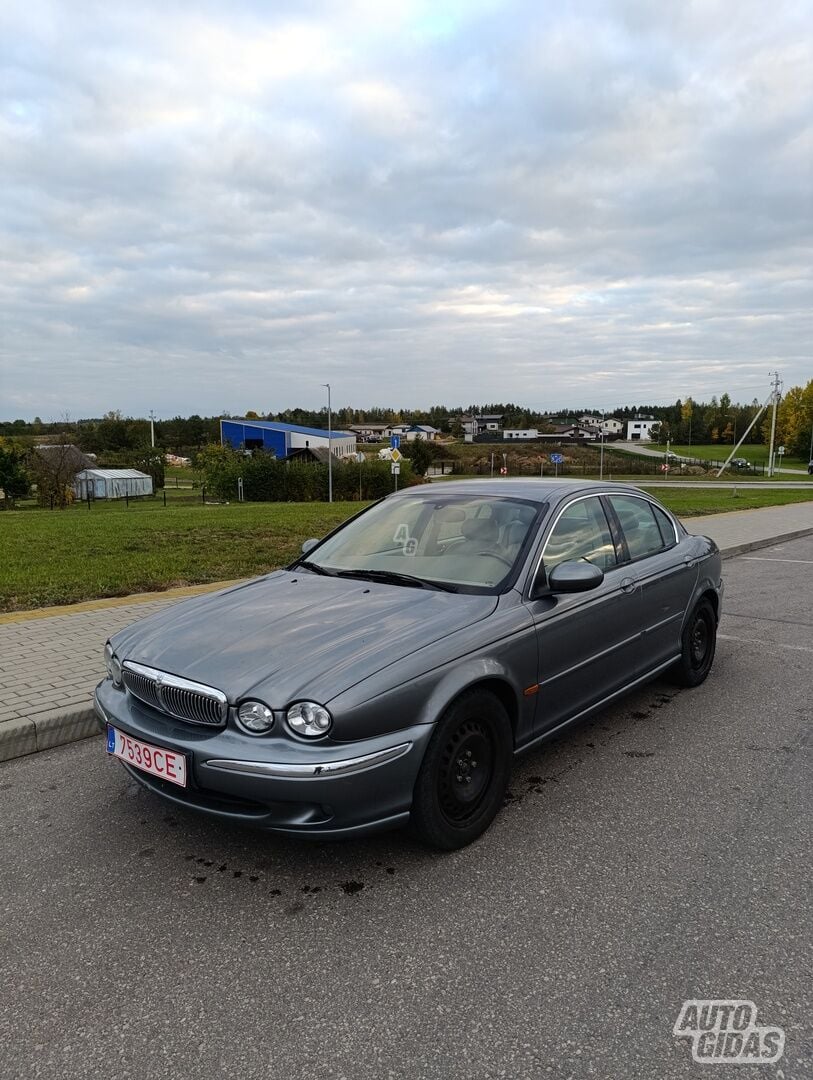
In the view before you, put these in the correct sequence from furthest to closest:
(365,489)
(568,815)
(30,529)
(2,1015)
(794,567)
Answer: (365,489) < (30,529) < (794,567) < (568,815) < (2,1015)

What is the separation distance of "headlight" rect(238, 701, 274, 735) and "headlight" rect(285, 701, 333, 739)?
8cm

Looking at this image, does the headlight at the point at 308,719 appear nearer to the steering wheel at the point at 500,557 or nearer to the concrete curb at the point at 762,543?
the steering wheel at the point at 500,557

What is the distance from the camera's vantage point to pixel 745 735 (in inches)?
170

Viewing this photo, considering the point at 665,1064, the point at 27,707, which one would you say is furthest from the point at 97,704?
the point at 665,1064

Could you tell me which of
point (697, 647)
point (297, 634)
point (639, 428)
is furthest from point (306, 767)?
point (639, 428)

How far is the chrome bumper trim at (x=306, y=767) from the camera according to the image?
2.56 metres

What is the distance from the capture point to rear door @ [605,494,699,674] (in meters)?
4.43

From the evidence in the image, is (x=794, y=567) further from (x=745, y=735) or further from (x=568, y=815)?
(x=568, y=815)

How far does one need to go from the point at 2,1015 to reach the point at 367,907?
1195 mm

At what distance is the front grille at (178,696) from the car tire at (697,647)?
3474 millimetres

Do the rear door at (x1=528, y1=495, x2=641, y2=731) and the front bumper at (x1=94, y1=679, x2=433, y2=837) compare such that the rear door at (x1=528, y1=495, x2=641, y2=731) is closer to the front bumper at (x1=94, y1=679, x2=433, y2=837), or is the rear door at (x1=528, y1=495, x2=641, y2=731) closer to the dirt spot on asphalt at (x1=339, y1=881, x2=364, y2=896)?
the front bumper at (x1=94, y1=679, x2=433, y2=837)

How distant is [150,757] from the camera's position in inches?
114

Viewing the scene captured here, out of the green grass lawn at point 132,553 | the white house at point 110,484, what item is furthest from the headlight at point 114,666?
the white house at point 110,484

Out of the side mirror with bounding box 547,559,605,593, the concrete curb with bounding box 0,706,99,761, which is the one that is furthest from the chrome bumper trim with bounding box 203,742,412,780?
the concrete curb with bounding box 0,706,99,761
